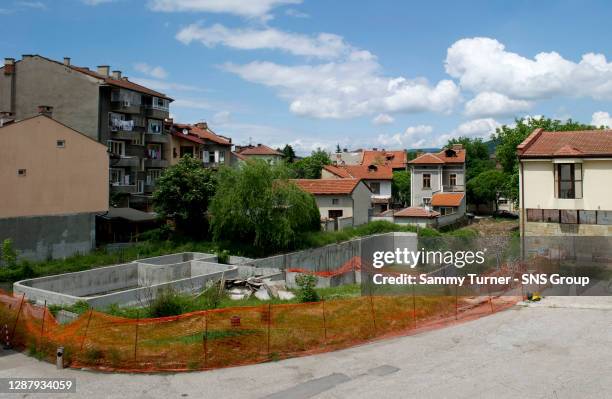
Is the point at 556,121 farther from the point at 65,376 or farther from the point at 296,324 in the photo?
the point at 65,376

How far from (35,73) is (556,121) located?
44.8m

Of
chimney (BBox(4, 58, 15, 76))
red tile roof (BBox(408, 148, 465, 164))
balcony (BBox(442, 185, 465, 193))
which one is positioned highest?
chimney (BBox(4, 58, 15, 76))

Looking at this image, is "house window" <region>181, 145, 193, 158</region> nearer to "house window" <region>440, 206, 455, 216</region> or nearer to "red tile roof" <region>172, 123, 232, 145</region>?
"red tile roof" <region>172, 123, 232, 145</region>

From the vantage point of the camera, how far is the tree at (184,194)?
107 feet

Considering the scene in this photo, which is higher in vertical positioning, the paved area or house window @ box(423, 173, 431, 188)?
house window @ box(423, 173, 431, 188)

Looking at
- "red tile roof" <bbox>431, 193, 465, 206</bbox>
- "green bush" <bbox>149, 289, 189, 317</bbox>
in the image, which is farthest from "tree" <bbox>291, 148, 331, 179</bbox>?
"green bush" <bbox>149, 289, 189, 317</bbox>

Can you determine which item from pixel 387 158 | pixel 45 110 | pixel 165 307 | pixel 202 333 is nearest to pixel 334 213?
pixel 45 110

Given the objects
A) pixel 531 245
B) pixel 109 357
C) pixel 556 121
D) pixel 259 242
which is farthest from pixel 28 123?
pixel 556 121

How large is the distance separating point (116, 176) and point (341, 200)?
17.4 meters

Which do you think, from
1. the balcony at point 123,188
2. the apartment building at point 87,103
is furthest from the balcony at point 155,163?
the balcony at point 123,188

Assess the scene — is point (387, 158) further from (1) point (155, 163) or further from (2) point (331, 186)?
(1) point (155, 163)

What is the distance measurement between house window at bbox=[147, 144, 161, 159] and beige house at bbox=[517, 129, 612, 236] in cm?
2902

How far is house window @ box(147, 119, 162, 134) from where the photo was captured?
141 ft

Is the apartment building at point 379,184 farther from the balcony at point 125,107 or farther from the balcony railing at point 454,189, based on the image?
the balcony at point 125,107
